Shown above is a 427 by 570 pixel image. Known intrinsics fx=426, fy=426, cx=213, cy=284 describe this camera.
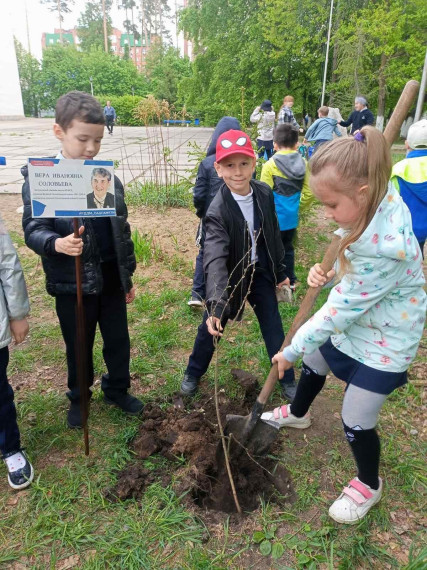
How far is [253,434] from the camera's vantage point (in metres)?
2.31

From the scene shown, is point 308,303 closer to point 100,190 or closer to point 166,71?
point 100,190

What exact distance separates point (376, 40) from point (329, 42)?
6.95 feet

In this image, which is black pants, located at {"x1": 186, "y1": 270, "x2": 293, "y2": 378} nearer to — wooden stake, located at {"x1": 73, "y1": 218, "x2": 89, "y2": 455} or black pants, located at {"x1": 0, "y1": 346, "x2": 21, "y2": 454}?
wooden stake, located at {"x1": 73, "y1": 218, "x2": 89, "y2": 455}

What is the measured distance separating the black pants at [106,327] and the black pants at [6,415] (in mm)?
345

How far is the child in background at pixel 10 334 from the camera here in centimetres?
196

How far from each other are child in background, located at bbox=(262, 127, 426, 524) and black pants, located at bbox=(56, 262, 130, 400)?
3.29 feet

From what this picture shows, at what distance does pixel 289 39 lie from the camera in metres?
20.5

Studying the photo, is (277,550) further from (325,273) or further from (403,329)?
(325,273)

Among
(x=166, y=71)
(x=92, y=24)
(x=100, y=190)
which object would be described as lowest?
(x=100, y=190)

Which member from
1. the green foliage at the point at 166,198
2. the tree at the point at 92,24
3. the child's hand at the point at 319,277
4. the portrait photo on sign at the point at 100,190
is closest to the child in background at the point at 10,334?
the portrait photo on sign at the point at 100,190

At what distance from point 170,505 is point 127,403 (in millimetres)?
764

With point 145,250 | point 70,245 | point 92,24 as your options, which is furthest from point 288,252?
point 92,24

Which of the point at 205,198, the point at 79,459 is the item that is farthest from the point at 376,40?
the point at 79,459

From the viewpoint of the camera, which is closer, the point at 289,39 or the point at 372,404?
the point at 372,404
